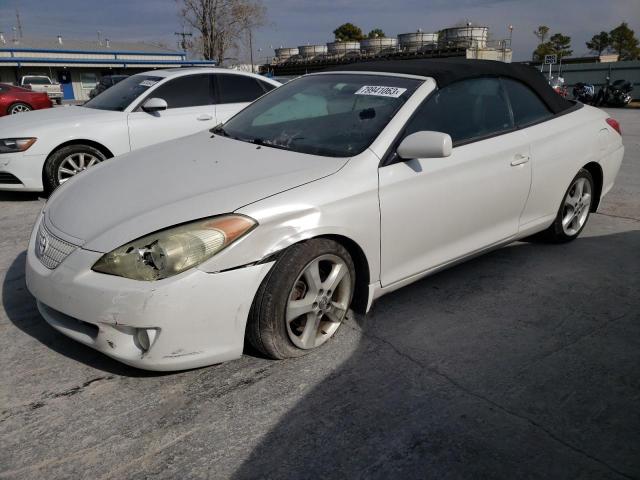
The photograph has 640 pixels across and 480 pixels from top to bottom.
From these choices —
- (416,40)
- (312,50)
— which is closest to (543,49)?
(416,40)

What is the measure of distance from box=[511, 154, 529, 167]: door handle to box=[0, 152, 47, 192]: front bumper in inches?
189

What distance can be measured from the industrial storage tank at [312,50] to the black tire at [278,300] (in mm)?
81828

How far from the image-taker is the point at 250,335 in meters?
2.61

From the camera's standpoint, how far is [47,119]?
6.03 metres

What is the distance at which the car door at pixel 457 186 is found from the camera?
9.72ft

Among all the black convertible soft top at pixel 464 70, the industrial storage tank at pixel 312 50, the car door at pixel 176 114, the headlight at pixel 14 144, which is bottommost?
the headlight at pixel 14 144

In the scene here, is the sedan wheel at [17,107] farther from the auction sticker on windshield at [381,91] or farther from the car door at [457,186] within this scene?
the car door at [457,186]

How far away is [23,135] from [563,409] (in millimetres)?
5667

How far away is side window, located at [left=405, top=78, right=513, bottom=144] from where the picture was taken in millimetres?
3197

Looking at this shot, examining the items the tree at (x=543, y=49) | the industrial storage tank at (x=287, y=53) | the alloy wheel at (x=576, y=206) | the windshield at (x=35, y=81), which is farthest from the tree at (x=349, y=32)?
the alloy wheel at (x=576, y=206)

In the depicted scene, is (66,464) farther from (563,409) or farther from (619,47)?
(619,47)

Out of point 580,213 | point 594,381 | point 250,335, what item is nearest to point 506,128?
point 580,213

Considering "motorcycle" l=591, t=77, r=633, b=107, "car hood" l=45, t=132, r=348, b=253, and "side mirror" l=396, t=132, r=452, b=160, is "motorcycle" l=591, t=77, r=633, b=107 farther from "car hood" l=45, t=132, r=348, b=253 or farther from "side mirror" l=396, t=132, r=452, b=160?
"car hood" l=45, t=132, r=348, b=253

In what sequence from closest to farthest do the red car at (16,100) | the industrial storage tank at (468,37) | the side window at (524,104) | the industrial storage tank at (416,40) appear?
the side window at (524,104), the red car at (16,100), the industrial storage tank at (468,37), the industrial storage tank at (416,40)
